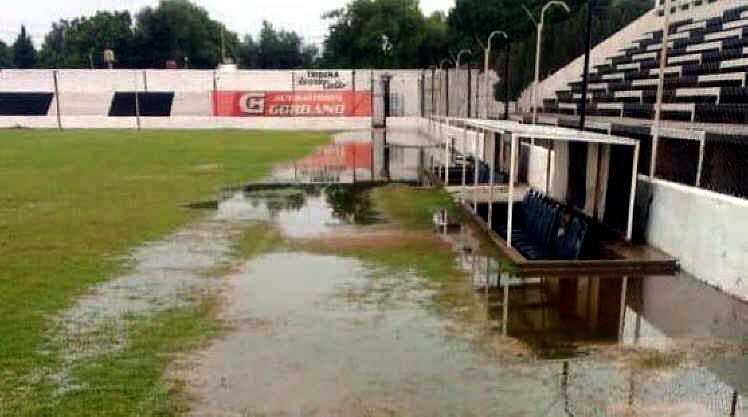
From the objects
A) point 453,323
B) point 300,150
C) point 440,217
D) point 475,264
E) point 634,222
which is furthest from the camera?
point 300,150

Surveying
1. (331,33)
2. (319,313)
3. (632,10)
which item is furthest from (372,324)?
(331,33)

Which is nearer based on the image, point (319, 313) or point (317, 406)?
point (317, 406)

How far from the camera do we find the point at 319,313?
783 centimetres

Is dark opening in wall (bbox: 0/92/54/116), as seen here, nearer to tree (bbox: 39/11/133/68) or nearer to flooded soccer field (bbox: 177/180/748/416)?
tree (bbox: 39/11/133/68)

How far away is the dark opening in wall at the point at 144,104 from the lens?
5109cm

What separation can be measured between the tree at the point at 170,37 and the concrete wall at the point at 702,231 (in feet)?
248

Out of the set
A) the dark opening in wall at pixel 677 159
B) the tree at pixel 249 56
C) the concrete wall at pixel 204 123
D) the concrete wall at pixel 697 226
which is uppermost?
the tree at pixel 249 56

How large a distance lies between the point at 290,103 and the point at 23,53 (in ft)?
179

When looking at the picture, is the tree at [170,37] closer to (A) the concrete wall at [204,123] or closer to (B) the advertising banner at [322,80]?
(A) the concrete wall at [204,123]

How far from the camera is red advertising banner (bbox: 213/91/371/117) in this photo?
5050 cm

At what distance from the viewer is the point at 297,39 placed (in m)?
90.5

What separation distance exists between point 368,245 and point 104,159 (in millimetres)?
17763

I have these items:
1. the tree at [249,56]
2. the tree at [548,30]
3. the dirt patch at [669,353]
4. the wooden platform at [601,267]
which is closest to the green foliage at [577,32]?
the tree at [548,30]

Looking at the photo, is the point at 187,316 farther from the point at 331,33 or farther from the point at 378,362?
the point at 331,33
